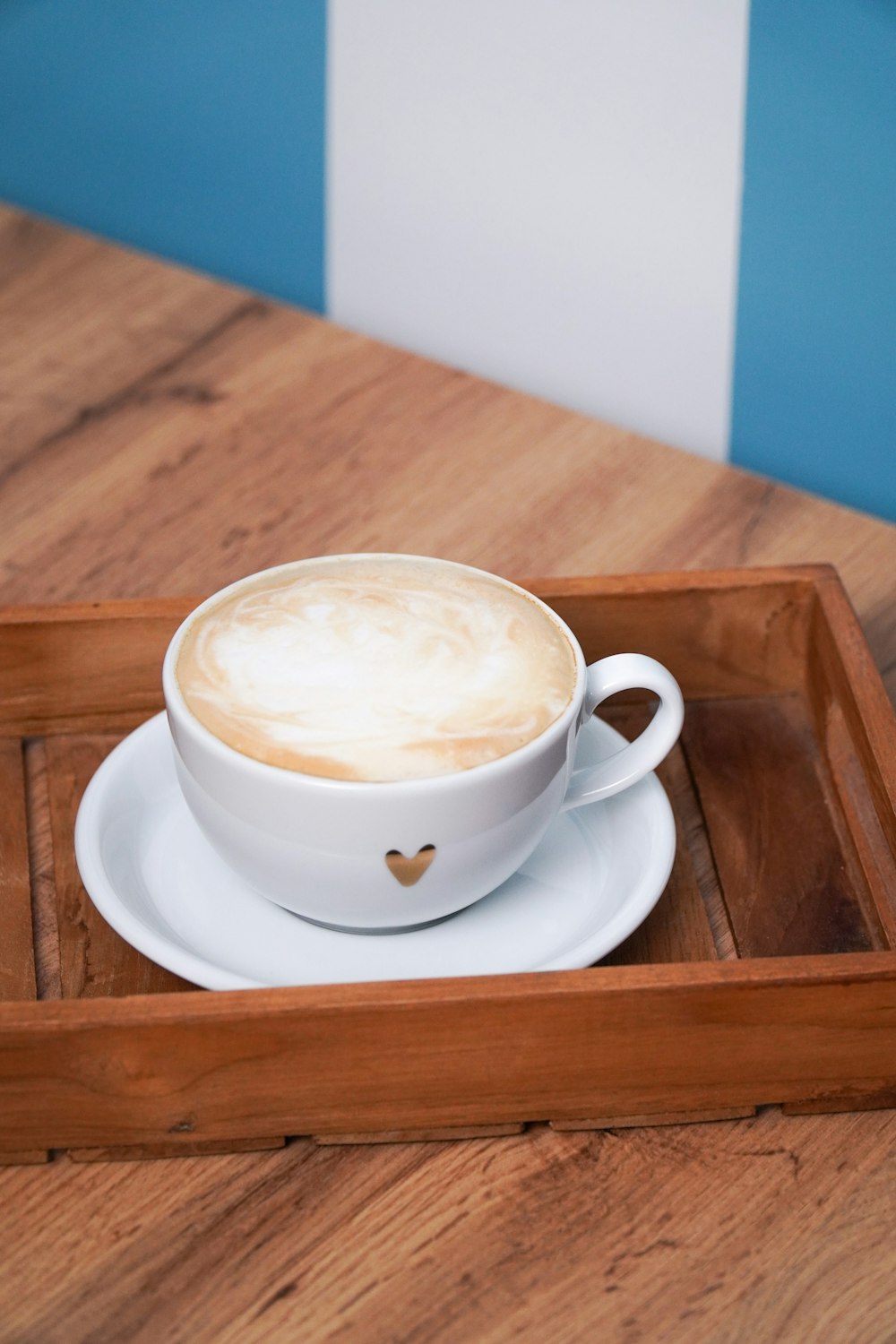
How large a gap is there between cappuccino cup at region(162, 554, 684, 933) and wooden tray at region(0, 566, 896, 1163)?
51mm

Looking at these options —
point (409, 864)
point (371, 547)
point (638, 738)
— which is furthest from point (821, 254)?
point (409, 864)

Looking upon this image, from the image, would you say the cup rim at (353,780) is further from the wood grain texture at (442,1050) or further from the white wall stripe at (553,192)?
the white wall stripe at (553,192)

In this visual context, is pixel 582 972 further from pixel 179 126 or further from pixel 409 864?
pixel 179 126

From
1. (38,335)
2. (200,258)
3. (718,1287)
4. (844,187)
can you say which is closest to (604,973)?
(718,1287)

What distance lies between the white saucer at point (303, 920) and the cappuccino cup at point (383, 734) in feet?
0.05

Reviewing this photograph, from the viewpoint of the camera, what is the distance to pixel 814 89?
0.80 meters

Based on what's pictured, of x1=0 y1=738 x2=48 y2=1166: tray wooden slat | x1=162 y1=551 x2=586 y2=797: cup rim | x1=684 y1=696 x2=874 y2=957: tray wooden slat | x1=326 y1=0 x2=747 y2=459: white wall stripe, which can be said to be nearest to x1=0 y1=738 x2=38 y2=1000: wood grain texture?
x1=0 y1=738 x2=48 y2=1166: tray wooden slat

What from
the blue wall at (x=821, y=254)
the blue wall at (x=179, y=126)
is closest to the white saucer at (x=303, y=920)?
the blue wall at (x=821, y=254)

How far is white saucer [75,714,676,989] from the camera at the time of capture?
52 centimetres

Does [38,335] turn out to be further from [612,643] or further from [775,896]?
[775,896]

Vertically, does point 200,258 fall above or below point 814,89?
below

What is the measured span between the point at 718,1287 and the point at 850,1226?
5 cm

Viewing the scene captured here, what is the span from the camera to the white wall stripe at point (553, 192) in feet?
2.79

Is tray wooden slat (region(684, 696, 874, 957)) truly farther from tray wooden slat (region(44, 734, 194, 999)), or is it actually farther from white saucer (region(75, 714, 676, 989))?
tray wooden slat (region(44, 734, 194, 999))
